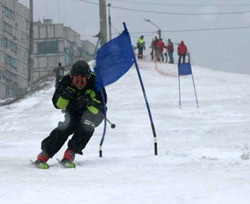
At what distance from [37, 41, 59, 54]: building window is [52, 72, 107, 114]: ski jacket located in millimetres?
86686

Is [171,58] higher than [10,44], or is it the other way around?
[171,58]

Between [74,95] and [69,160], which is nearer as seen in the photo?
[69,160]

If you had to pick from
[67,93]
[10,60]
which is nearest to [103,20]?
[67,93]

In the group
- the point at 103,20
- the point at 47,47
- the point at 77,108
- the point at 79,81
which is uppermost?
the point at 103,20

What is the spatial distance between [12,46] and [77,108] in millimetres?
74808

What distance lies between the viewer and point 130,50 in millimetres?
8094

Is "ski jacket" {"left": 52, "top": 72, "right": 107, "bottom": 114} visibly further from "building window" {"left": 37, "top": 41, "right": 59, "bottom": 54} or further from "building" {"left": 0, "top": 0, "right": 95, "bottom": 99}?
"building window" {"left": 37, "top": 41, "right": 59, "bottom": 54}

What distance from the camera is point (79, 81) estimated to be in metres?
6.84

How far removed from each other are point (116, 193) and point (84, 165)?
250 centimetres

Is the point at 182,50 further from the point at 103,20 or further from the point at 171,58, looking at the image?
the point at 103,20

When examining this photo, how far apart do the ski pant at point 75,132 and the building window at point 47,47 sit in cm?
8672

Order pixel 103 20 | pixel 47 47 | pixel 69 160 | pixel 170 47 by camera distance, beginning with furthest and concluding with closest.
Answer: pixel 47 47
pixel 170 47
pixel 103 20
pixel 69 160

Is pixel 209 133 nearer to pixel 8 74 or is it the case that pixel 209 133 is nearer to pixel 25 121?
pixel 25 121

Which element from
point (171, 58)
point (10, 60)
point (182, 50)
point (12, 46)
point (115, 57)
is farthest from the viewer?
point (12, 46)
